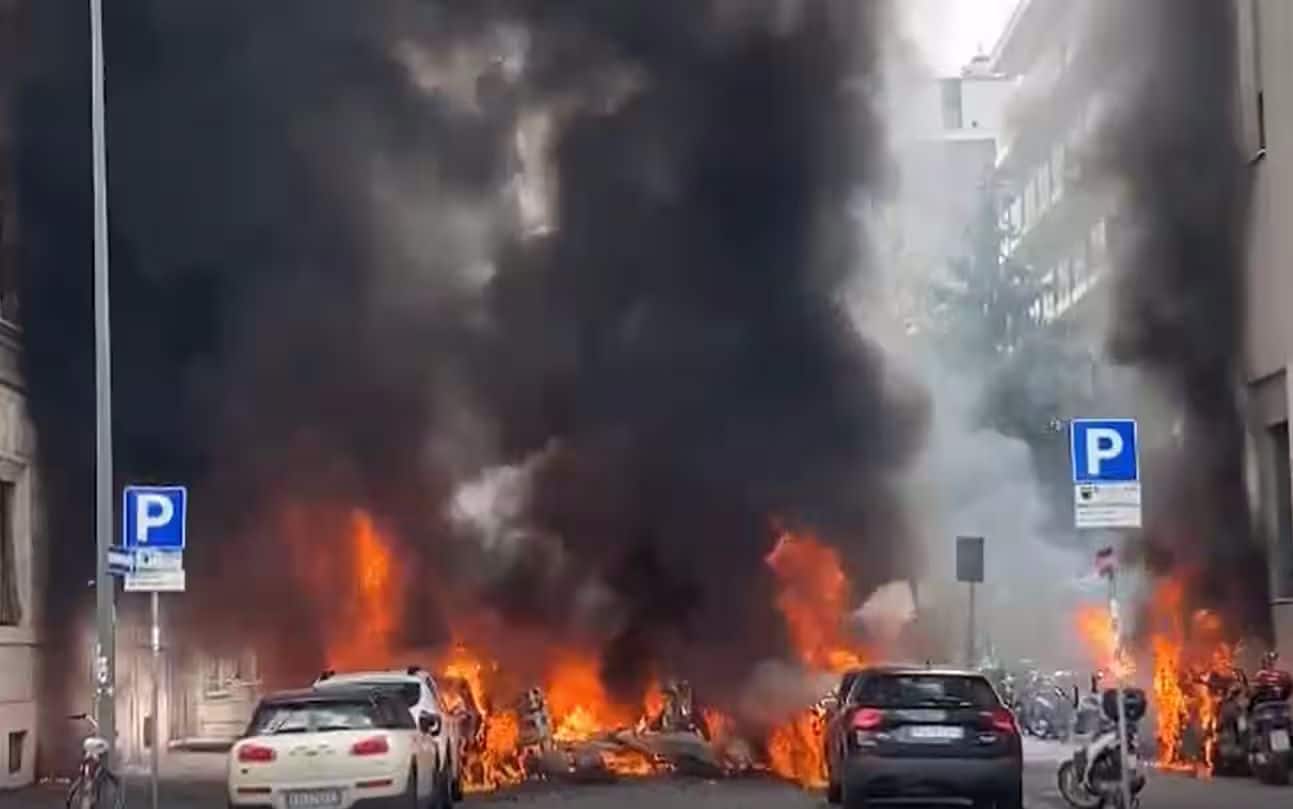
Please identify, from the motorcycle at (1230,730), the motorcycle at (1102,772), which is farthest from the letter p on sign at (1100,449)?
the motorcycle at (1230,730)

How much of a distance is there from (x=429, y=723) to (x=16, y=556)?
25.7 ft

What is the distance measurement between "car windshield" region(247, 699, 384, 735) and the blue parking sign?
6358 millimetres

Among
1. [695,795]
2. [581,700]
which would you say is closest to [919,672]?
[695,795]

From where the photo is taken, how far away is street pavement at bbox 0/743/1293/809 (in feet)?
68.2

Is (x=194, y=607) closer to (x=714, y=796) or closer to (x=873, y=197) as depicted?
(x=714, y=796)

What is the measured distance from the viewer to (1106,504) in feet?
55.2

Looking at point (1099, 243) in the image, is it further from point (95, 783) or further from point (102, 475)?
point (95, 783)

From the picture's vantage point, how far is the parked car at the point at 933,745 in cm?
1875

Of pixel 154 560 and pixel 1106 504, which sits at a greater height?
pixel 1106 504

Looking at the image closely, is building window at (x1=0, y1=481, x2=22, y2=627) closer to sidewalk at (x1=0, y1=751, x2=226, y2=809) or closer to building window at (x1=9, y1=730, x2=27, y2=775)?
building window at (x1=9, y1=730, x2=27, y2=775)

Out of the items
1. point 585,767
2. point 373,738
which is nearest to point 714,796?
point 585,767

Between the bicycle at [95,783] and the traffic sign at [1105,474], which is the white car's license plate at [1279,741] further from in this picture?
the bicycle at [95,783]

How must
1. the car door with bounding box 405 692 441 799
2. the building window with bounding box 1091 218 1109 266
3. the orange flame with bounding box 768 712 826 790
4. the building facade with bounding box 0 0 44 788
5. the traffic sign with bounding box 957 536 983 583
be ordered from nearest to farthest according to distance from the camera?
the car door with bounding box 405 692 441 799 < the building facade with bounding box 0 0 44 788 < the orange flame with bounding box 768 712 826 790 < the traffic sign with bounding box 957 536 983 583 < the building window with bounding box 1091 218 1109 266

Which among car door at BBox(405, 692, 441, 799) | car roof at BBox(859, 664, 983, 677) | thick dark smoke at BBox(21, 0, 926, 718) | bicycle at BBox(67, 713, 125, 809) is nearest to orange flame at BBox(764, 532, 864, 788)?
thick dark smoke at BBox(21, 0, 926, 718)
